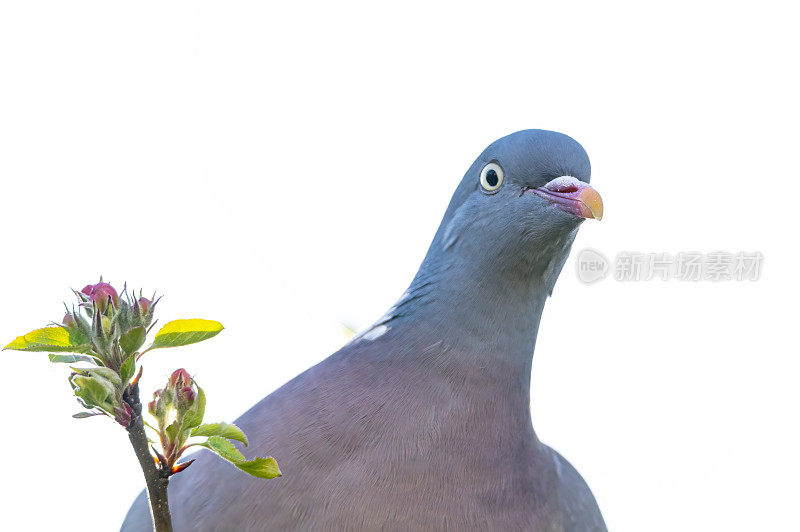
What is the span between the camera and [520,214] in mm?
1369

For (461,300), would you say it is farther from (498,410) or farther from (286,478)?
(286,478)

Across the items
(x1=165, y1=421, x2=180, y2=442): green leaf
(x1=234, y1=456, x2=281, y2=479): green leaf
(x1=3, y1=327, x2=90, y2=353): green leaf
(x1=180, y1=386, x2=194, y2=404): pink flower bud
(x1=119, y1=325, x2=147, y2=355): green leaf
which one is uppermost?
(x1=3, y1=327, x2=90, y2=353): green leaf

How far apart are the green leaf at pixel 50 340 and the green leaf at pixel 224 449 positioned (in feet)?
0.50

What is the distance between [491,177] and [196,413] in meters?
0.88

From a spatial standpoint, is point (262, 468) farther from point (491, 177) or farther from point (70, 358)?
point (491, 177)

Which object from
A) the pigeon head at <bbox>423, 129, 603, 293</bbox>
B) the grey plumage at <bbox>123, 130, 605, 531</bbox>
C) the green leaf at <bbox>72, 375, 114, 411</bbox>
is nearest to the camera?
the green leaf at <bbox>72, 375, 114, 411</bbox>

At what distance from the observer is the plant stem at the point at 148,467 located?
684 mm

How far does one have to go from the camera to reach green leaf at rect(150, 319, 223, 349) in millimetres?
717

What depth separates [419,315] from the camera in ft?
4.66

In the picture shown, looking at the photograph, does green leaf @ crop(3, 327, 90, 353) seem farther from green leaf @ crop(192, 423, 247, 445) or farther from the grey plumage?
the grey plumage

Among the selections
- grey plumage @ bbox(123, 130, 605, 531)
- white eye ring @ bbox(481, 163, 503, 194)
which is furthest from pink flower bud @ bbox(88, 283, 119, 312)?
white eye ring @ bbox(481, 163, 503, 194)

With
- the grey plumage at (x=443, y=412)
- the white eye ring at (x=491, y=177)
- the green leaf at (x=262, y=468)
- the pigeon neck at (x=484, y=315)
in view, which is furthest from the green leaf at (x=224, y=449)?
the white eye ring at (x=491, y=177)

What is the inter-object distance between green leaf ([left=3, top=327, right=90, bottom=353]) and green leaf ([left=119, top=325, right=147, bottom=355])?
1.4 inches

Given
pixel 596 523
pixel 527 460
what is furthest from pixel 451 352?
pixel 596 523
